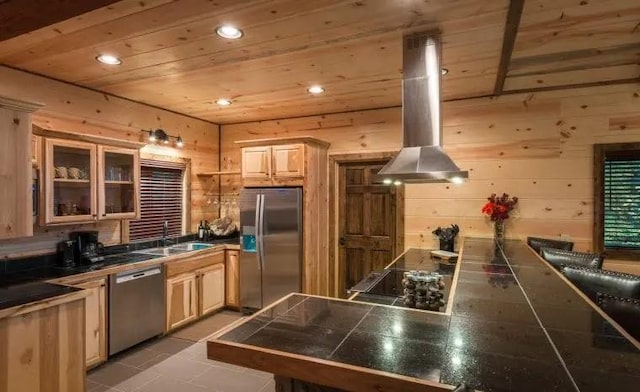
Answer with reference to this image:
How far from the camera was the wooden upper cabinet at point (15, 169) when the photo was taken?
8.04 feet

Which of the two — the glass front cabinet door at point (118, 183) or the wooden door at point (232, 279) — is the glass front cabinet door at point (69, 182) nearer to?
the glass front cabinet door at point (118, 183)

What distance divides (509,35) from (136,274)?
3628 mm

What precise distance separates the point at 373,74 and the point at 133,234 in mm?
3146

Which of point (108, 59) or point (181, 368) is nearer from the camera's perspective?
point (108, 59)

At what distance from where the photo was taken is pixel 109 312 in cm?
316


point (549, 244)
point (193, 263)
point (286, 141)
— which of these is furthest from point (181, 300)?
point (549, 244)

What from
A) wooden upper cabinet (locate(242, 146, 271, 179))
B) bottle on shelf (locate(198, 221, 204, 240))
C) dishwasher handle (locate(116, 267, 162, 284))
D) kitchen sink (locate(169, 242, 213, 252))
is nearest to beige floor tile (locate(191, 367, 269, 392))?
dishwasher handle (locate(116, 267, 162, 284))

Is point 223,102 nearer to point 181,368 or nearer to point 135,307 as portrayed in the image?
point 135,307

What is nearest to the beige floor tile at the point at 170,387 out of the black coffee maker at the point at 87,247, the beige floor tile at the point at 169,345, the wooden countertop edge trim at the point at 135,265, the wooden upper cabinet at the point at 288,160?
the beige floor tile at the point at 169,345

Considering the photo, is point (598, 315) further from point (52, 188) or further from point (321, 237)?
point (52, 188)

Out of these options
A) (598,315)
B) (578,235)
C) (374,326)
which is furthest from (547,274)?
(578,235)

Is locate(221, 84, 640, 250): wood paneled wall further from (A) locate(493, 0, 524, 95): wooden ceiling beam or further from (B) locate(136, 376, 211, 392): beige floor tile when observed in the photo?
(B) locate(136, 376, 211, 392): beige floor tile

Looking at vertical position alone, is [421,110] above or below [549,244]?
above

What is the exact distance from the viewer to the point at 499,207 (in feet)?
12.3
